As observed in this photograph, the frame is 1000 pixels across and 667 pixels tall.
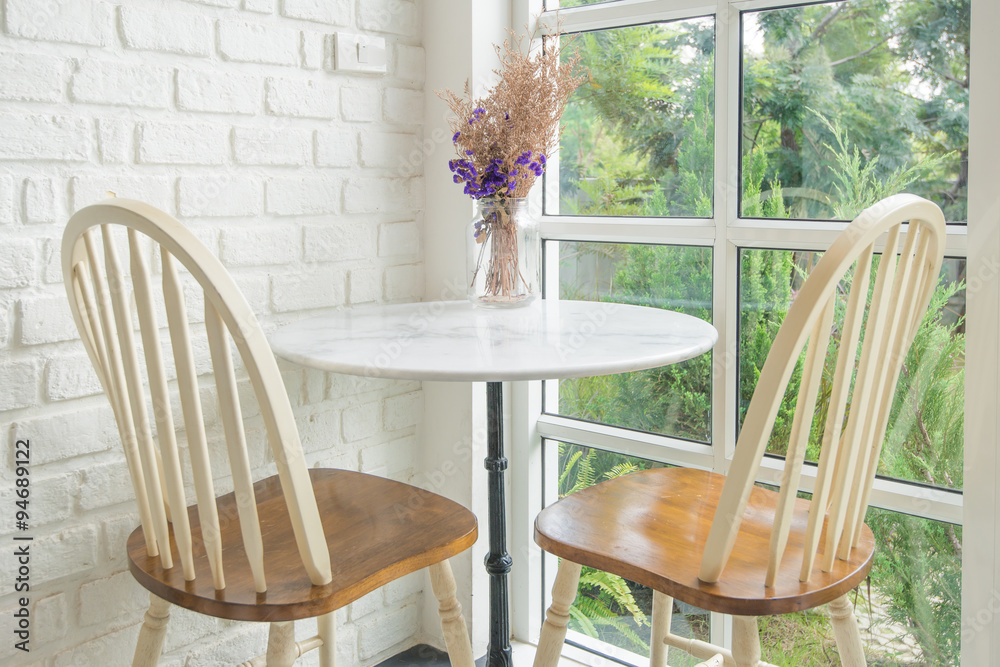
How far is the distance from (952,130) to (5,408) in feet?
5.08

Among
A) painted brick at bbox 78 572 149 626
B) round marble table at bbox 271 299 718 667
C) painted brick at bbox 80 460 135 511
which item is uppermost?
round marble table at bbox 271 299 718 667

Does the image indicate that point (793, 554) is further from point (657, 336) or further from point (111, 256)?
point (111, 256)

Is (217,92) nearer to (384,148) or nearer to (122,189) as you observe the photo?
(122,189)

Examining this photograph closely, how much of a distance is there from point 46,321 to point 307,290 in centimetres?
50

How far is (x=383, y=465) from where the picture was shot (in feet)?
6.12

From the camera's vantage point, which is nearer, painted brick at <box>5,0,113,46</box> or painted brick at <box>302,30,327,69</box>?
painted brick at <box>5,0,113,46</box>

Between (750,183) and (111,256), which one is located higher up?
(750,183)

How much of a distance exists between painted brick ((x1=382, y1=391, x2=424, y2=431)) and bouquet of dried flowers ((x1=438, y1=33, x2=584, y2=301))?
1.44 ft

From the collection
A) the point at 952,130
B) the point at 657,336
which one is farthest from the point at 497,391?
the point at 952,130

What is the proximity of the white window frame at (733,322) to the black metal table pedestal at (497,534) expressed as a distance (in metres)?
0.42

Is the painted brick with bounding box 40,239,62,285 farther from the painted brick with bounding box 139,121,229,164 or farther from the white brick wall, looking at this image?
the painted brick with bounding box 139,121,229,164

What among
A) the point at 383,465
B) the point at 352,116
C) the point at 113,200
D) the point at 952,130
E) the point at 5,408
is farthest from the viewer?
the point at 383,465

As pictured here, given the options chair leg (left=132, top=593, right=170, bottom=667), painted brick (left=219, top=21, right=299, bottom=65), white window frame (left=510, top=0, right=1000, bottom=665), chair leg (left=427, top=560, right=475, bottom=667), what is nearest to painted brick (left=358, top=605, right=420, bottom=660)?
white window frame (left=510, top=0, right=1000, bottom=665)

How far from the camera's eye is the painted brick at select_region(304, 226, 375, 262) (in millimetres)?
1680
